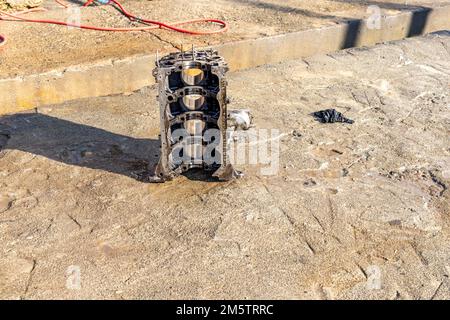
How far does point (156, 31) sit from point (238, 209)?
11.6 ft

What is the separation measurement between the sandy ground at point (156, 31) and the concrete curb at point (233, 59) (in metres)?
0.14

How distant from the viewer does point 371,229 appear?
3.89 meters

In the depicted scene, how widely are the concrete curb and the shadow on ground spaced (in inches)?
16.0

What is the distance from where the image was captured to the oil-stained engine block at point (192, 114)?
395 centimetres

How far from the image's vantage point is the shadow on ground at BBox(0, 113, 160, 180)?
4617 millimetres

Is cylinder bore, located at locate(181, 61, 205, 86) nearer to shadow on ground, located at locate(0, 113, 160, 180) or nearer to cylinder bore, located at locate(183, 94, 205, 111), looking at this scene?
cylinder bore, located at locate(183, 94, 205, 111)

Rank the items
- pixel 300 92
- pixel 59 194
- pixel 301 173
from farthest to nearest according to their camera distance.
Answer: pixel 300 92 → pixel 301 173 → pixel 59 194

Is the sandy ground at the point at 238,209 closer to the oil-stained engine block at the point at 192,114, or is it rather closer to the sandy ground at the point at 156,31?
the oil-stained engine block at the point at 192,114

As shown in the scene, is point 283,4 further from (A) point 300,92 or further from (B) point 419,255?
(B) point 419,255

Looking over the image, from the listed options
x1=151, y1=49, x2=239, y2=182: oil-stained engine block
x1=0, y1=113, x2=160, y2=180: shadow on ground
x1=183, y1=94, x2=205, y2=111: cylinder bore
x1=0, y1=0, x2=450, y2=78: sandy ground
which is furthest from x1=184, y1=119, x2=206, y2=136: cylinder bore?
x1=0, y1=0, x2=450, y2=78: sandy ground

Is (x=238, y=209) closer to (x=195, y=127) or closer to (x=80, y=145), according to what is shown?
(x=195, y=127)

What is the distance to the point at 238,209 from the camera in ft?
13.3

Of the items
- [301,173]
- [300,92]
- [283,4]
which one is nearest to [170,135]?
[301,173]
